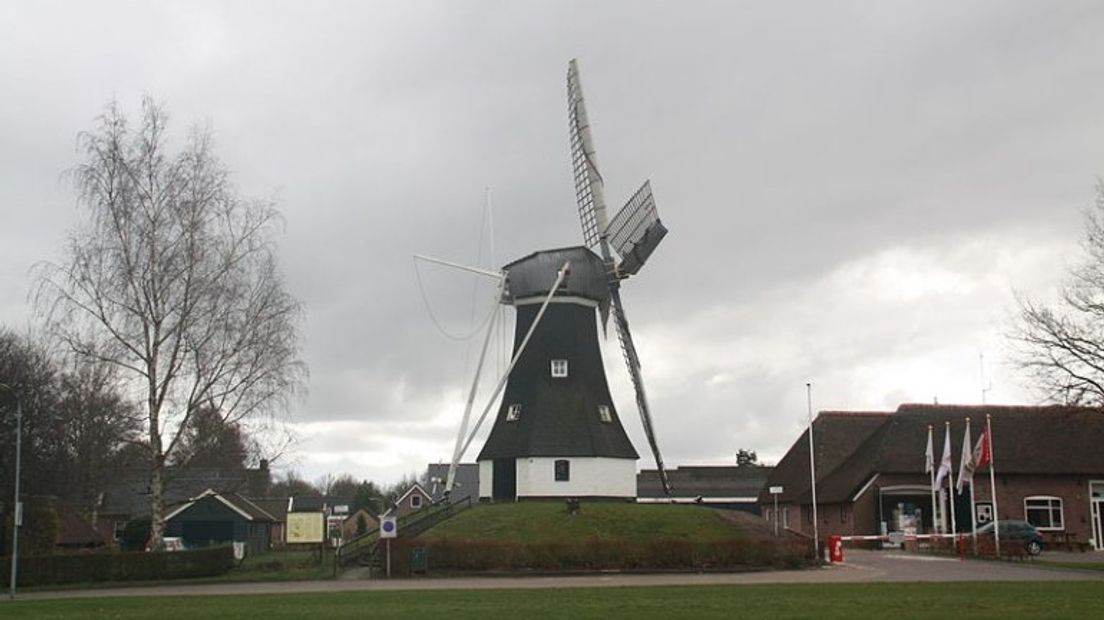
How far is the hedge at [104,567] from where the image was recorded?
35531mm

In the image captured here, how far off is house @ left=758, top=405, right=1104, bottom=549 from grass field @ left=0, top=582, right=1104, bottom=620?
74.4ft

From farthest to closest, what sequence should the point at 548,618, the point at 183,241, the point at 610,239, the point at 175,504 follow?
the point at 175,504 < the point at 610,239 < the point at 183,241 < the point at 548,618

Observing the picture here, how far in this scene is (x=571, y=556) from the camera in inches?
1410

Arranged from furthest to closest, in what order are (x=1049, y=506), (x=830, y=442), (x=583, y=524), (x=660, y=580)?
(x=830, y=442)
(x=1049, y=506)
(x=583, y=524)
(x=660, y=580)

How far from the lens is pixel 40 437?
45.0 metres

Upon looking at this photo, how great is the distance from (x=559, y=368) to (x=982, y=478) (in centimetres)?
1993

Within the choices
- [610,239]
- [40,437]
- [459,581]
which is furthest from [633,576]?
[40,437]

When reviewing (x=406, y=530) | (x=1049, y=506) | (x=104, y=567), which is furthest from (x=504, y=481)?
(x=1049, y=506)

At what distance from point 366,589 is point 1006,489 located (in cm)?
3124

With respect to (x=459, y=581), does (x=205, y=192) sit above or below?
above

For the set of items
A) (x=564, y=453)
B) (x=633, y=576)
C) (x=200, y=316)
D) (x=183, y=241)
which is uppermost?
(x=183, y=241)

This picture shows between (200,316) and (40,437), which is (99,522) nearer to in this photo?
(40,437)

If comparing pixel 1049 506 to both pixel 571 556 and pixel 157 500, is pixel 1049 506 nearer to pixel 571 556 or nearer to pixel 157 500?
pixel 571 556

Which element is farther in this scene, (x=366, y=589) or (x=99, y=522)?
(x=99, y=522)
